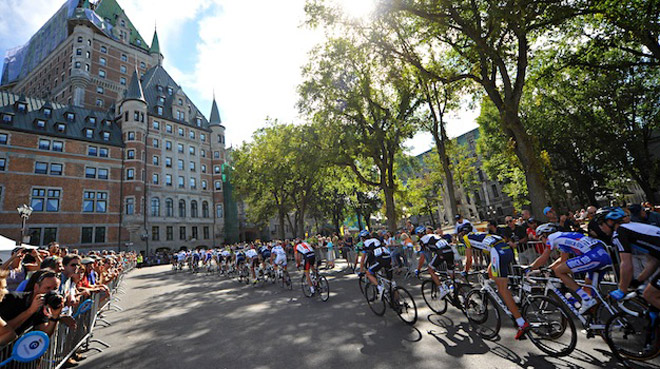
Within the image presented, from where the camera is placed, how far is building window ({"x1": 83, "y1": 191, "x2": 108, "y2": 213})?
36781mm

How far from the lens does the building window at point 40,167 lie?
112ft

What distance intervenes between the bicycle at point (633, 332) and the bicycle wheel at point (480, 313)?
1638 mm

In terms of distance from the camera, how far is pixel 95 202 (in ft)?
123

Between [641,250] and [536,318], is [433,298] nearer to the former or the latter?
[536,318]

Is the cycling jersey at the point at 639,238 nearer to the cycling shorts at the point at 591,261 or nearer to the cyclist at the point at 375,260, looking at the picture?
the cycling shorts at the point at 591,261

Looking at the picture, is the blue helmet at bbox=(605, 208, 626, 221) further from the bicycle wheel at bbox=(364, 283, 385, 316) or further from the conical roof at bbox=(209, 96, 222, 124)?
the conical roof at bbox=(209, 96, 222, 124)

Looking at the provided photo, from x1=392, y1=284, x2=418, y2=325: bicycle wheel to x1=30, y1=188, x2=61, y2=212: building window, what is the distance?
43.7 m

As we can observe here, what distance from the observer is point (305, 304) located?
30.1ft

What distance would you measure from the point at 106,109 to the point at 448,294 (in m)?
60.8

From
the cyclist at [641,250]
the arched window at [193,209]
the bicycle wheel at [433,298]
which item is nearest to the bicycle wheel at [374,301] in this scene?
the bicycle wheel at [433,298]

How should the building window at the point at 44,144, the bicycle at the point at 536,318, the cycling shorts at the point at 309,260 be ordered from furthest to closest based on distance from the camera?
the building window at the point at 44,144, the cycling shorts at the point at 309,260, the bicycle at the point at 536,318

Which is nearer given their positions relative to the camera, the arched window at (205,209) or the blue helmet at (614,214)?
the blue helmet at (614,214)

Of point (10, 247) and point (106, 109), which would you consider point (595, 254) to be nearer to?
point (10, 247)

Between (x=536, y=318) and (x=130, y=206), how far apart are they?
1807 inches
